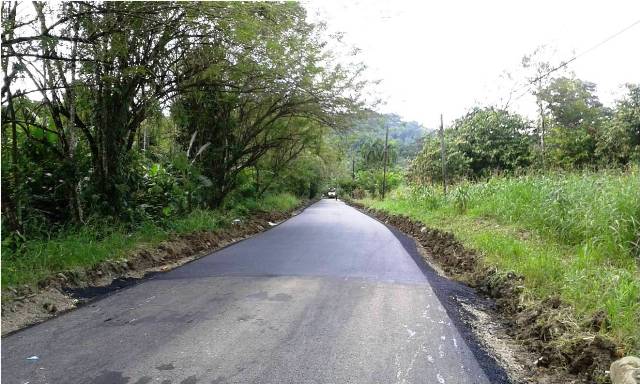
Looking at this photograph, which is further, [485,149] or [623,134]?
[485,149]

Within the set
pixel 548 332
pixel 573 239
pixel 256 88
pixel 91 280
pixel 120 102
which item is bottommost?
pixel 548 332

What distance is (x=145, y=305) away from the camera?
18.4ft

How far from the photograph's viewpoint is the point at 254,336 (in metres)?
4.51

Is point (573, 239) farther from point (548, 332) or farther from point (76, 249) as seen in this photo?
point (76, 249)

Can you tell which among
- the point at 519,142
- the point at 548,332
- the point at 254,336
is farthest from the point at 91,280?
the point at 519,142

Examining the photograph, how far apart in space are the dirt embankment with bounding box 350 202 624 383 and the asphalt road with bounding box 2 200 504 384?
597 mm

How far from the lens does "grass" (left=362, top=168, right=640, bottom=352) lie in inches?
187

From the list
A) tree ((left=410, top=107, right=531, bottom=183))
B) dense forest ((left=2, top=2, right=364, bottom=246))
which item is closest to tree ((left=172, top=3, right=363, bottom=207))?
dense forest ((left=2, top=2, right=364, bottom=246))

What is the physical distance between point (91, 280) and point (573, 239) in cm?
751

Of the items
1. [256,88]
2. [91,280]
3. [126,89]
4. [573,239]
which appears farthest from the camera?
[256,88]

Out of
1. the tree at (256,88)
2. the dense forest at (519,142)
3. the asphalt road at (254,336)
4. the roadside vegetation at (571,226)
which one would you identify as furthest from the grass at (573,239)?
the dense forest at (519,142)

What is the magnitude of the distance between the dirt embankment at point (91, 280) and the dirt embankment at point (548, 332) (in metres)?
5.09

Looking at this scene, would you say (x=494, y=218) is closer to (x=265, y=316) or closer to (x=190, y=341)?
(x=265, y=316)

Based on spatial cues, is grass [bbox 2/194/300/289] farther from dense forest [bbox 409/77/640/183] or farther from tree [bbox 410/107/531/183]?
tree [bbox 410/107/531/183]
